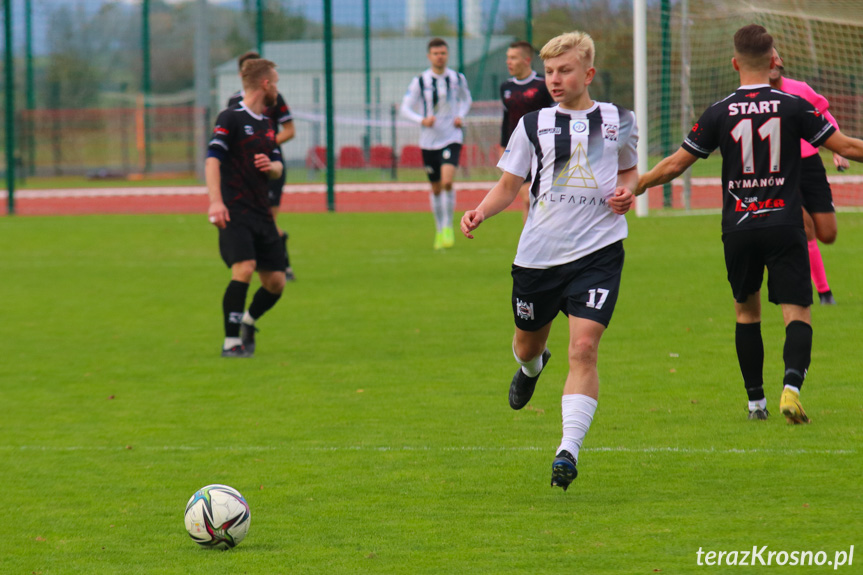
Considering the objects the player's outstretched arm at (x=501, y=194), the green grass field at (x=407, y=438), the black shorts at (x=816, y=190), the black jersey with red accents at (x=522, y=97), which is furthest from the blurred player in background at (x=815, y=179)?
the black jersey with red accents at (x=522, y=97)

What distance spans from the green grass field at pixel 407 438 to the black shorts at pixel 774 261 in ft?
2.26

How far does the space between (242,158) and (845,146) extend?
442 cm

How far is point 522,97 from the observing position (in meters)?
13.3

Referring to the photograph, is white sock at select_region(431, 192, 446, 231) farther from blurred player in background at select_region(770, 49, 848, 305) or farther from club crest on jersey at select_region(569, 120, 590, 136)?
club crest on jersey at select_region(569, 120, 590, 136)

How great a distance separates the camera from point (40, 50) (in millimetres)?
35781

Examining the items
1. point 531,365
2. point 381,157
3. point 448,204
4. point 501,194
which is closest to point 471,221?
point 501,194

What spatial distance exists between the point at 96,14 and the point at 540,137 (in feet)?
133

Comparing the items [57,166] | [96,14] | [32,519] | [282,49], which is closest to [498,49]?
[282,49]

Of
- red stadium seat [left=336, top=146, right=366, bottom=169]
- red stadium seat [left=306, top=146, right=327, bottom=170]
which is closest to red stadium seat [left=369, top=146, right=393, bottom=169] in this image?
red stadium seat [left=336, top=146, right=366, bottom=169]

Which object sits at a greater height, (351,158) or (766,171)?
(766,171)

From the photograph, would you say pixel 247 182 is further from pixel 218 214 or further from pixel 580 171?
pixel 580 171

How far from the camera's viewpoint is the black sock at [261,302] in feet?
28.7

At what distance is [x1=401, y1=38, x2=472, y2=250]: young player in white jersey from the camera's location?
14.9 meters

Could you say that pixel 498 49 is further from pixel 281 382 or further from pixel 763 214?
pixel 763 214
